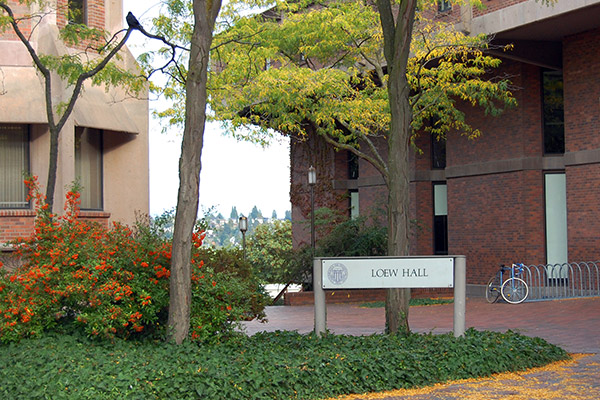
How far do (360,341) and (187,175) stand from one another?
2.93 m

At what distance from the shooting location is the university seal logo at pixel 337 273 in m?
10.4

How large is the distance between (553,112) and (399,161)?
1564cm

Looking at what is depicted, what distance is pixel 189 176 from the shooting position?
9688 mm

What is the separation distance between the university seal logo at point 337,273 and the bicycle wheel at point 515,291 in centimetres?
1228

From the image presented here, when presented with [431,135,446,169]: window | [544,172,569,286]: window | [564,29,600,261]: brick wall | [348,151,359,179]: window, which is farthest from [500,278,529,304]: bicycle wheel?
[348,151,359,179]: window

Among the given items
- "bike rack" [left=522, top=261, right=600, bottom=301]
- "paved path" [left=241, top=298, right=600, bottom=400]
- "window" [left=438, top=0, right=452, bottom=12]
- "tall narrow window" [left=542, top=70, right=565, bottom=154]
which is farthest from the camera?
"tall narrow window" [left=542, top=70, right=565, bottom=154]

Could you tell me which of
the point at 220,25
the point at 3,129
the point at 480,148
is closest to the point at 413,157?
the point at 480,148

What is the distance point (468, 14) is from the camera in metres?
23.5

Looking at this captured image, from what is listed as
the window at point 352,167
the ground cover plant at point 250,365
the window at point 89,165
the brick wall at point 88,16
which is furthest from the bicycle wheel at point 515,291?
the window at point 352,167

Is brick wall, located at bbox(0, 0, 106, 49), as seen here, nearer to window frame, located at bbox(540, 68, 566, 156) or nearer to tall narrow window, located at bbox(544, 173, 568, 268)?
window frame, located at bbox(540, 68, 566, 156)

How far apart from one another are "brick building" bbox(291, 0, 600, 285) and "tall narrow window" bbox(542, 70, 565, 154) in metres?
0.03

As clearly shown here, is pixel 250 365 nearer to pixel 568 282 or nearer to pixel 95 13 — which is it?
pixel 95 13

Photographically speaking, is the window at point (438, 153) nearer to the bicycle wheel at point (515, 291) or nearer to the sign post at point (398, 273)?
the bicycle wheel at point (515, 291)

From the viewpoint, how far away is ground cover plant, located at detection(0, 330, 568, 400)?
7.79 meters
